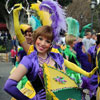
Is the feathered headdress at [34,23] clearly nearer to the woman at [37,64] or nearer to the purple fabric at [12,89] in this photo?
the woman at [37,64]

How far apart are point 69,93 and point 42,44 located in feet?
1.71

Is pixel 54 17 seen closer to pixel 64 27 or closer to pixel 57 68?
pixel 64 27

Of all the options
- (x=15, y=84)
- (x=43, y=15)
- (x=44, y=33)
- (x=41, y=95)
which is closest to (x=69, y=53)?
(x=43, y=15)

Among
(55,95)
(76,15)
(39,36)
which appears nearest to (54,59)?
(39,36)

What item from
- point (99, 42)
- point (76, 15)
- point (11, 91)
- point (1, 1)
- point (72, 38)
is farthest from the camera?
point (76, 15)

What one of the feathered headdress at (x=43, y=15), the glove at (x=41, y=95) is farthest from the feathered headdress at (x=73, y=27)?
the glove at (x=41, y=95)

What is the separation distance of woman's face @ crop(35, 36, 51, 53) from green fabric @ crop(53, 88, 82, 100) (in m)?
0.44

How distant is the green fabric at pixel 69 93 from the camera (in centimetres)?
241

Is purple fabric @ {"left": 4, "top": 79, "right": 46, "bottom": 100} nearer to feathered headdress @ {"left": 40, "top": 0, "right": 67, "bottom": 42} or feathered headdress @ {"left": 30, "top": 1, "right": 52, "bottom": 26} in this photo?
feathered headdress @ {"left": 40, "top": 0, "right": 67, "bottom": 42}

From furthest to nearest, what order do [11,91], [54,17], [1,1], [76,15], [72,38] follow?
1. [76,15]
2. [1,1]
3. [72,38]
4. [54,17]
5. [11,91]

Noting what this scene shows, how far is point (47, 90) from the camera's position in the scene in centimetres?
236

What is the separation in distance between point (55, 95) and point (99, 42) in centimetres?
199

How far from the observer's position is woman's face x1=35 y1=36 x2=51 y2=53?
101 inches

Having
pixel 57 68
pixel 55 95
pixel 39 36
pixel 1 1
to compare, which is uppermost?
pixel 1 1
